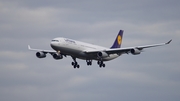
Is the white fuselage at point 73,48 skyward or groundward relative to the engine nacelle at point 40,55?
skyward

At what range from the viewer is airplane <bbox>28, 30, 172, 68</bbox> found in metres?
110

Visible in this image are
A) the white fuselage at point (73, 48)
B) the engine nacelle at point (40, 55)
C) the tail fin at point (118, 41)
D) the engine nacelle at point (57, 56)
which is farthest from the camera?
the tail fin at point (118, 41)

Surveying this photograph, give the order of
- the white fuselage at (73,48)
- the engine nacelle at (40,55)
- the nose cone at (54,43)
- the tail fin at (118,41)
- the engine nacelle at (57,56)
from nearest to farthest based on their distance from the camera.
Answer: the nose cone at (54,43) → the white fuselage at (73,48) → the engine nacelle at (57,56) → the engine nacelle at (40,55) → the tail fin at (118,41)

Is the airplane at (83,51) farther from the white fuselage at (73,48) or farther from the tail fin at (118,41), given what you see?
the tail fin at (118,41)

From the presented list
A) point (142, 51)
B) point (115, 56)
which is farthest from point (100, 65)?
point (142, 51)

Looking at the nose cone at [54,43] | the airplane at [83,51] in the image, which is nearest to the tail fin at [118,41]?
the airplane at [83,51]

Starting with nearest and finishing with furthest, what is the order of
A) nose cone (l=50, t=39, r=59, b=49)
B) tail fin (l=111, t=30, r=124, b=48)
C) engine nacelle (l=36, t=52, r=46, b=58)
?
nose cone (l=50, t=39, r=59, b=49) → engine nacelle (l=36, t=52, r=46, b=58) → tail fin (l=111, t=30, r=124, b=48)

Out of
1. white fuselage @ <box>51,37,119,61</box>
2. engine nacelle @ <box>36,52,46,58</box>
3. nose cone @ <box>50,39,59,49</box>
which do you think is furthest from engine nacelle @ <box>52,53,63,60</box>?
engine nacelle @ <box>36,52,46,58</box>

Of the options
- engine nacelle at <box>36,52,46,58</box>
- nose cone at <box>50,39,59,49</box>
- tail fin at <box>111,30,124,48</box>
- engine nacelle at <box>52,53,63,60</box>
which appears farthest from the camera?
tail fin at <box>111,30,124,48</box>

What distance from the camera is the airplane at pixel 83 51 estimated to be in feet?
362

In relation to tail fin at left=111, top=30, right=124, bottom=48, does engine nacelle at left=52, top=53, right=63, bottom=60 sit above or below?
below

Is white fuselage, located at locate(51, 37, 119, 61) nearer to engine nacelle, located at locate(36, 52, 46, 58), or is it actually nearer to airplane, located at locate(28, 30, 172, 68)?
airplane, located at locate(28, 30, 172, 68)

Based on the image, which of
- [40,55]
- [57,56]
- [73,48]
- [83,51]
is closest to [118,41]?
[83,51]

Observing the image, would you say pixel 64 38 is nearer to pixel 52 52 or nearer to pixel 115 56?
pixel 52 52
